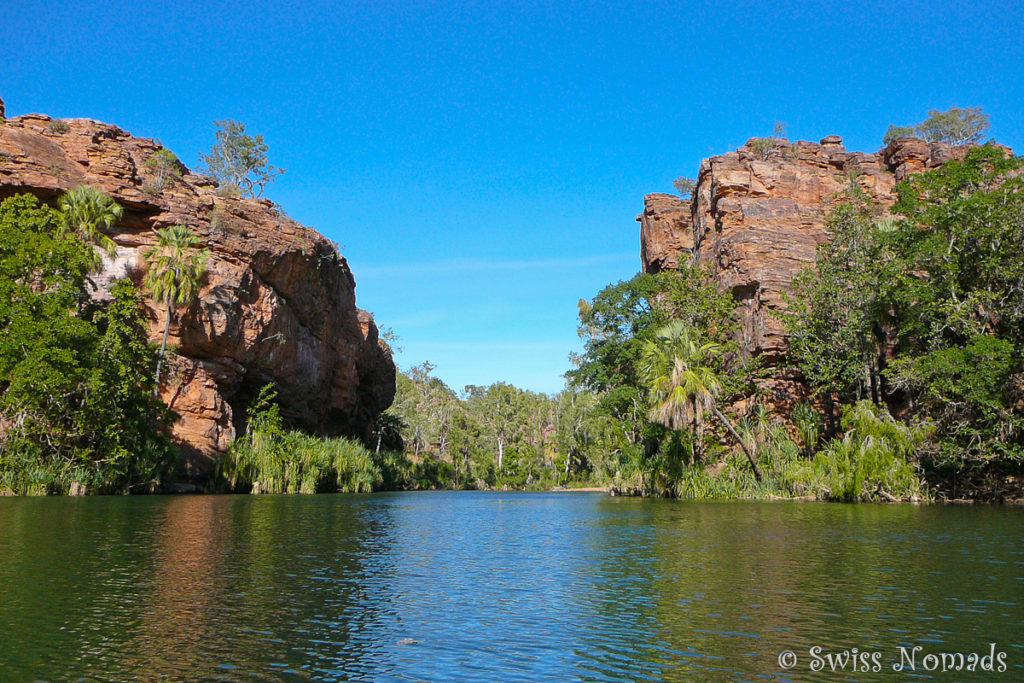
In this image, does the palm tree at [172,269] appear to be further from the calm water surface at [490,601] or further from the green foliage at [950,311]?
the green foliage at [950,311]

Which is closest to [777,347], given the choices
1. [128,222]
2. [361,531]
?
[361,531]

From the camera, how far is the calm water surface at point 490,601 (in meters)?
8.34

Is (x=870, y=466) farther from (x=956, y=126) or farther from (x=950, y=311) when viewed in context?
(x=956, y=126)

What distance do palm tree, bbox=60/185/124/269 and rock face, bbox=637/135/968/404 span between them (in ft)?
120

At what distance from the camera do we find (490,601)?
11.9 m

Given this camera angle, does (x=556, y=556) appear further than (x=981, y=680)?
Yes

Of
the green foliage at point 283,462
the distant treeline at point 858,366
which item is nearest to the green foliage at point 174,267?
the green foliage at point 283,462

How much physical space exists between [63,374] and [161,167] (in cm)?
2416

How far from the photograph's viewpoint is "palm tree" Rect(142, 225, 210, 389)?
4675 cm

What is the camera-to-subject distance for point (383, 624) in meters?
10.4

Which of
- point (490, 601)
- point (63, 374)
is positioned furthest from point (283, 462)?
point (490, 601)

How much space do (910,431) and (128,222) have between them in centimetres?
4740

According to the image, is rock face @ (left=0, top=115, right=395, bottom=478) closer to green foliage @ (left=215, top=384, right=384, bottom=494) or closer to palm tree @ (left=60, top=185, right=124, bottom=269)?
green foliage @ (left=215, top=384, right=384, bottom=494)

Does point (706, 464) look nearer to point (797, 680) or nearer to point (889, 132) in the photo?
point (797, 680)
